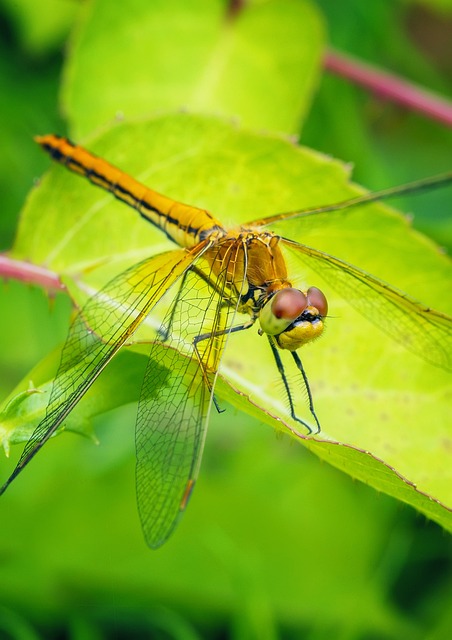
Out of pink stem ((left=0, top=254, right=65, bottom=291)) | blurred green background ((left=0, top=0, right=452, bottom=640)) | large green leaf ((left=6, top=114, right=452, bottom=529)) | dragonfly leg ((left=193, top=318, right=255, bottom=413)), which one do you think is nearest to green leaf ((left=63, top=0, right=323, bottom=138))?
blurred green background ((left=0, top=0, right=452, bottom=640))

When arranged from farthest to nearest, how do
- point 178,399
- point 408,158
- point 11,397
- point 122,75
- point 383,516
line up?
→ point 408,158 < point 383,516 < point 122,75 < point 178,399 < point 11,397

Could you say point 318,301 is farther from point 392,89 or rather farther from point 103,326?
point 392,89

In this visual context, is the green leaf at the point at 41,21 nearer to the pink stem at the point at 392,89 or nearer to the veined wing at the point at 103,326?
the pink stem at the point at 392,89

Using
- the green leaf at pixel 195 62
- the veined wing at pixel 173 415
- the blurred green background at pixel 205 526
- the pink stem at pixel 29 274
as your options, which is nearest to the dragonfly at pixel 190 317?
the veined wing at pixel 173 415

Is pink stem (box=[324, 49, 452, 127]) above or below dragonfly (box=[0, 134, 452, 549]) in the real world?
above

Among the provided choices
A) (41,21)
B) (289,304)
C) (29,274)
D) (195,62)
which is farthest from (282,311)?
(41,21)

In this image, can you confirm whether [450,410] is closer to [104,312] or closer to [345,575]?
[104,312]

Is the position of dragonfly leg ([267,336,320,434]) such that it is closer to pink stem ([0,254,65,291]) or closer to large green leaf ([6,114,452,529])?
large green leaf ([6,114,452,529])

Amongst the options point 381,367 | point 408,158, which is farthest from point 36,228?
point 408,158
